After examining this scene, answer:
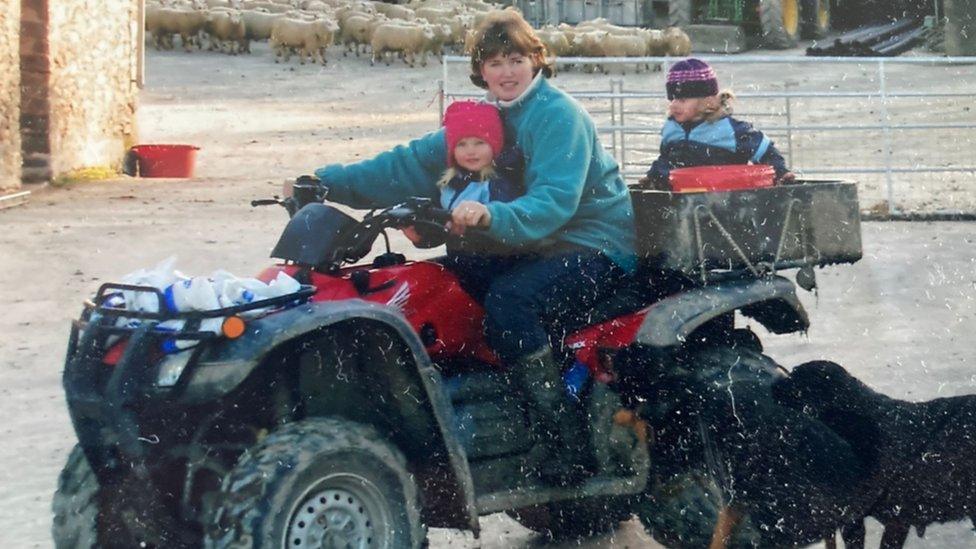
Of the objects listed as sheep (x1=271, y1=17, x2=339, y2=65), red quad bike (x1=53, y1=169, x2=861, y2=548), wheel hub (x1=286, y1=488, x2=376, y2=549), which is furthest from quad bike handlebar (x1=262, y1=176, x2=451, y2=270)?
sheep (x1=271, y1=17, x2=339, y2=65)

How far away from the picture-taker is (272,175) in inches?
627

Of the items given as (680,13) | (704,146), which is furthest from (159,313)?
(680,13)

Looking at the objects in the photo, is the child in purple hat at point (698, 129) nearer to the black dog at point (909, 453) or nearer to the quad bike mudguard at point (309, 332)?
the black dog at point (909, 453)

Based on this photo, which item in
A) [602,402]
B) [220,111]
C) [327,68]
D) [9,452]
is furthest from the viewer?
[327,68]

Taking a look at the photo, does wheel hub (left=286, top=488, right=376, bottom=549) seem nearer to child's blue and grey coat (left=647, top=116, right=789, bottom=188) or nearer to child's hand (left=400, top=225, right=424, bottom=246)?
child's hand (left=400, top=225, right=424, bottom=246)

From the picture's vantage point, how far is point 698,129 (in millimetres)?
5746

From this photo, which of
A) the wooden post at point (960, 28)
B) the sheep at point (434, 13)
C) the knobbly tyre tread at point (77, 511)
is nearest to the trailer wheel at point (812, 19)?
the wooden post at point (960, 28)

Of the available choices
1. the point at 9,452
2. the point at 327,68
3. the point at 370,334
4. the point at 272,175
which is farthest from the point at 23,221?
the point at 327,68

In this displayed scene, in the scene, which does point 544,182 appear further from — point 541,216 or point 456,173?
point 456,173

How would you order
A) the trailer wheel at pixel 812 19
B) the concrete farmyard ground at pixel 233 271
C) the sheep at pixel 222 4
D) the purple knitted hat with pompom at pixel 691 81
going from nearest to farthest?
the purple knitted hat with pompom at pixel 691 81, the concrete farmyard ground at pixel 233 271, the sheep at pixel 222 4, the trailer wheel at pixel 812 19

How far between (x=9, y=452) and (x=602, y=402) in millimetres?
2724

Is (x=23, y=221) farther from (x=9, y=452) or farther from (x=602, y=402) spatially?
(x=602, y=402)

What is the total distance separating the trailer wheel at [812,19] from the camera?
114 ft

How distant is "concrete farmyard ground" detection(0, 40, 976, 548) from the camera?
618 centimetres
